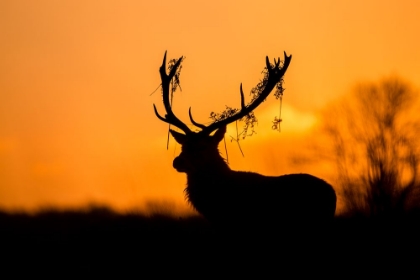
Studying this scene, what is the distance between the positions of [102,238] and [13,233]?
1.26 m

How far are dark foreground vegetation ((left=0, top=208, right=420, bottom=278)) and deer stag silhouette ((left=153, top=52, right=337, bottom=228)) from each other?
19 centimetres

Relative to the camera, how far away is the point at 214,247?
1104 cm

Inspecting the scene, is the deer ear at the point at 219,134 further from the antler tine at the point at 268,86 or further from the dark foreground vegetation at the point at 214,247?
the dark foreground vegetation at the point at 214,247

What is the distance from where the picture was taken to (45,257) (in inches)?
416

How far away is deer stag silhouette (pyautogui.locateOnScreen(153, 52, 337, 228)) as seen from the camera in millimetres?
10750

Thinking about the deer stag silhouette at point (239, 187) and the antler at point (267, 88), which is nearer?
the deer stag silhouette at point (239, 187)

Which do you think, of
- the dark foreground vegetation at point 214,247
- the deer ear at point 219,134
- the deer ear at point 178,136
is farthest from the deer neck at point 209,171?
the dark foreground vegetation at point 214,247

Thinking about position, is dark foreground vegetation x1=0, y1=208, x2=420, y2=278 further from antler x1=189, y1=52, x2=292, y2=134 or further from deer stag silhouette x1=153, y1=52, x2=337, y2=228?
antler x1=189, y1=52, x2=292, y2=134

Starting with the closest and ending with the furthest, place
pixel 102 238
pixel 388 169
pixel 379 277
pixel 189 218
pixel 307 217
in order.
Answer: pixel 379 277, pixel 307 217, pixel 102 238, pixel 189 218, pixel 388 169

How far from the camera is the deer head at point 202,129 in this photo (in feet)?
38.2

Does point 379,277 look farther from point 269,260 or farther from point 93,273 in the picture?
point 93,273

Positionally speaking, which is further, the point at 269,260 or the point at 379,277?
the point at 269,260

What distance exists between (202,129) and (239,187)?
→ 1148 mm

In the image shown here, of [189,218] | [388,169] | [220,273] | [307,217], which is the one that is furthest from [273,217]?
[388,169]
